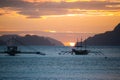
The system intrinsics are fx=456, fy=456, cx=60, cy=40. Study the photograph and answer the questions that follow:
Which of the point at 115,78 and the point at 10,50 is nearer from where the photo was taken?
the point at 115,78

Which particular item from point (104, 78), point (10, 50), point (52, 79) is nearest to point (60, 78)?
point (52, 79)

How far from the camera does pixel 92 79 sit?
7531 cm

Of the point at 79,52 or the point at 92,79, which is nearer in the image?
the point at 92,79

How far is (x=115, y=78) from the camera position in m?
76.9

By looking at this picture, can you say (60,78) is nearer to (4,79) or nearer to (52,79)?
(52,79)

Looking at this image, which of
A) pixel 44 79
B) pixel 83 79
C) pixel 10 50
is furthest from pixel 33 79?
pixel 10 50

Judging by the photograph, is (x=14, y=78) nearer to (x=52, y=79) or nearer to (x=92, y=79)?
(x=52, y=79)

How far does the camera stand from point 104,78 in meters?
77.4

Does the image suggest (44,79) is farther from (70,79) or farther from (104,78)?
(104,78)

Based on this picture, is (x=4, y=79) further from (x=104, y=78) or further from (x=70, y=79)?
(x=104, y=78)

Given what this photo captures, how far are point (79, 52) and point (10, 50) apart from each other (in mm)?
28230

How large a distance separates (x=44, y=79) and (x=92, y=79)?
8048mm

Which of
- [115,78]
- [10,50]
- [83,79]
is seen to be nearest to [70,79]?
[83,79]

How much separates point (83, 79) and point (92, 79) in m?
1.50
